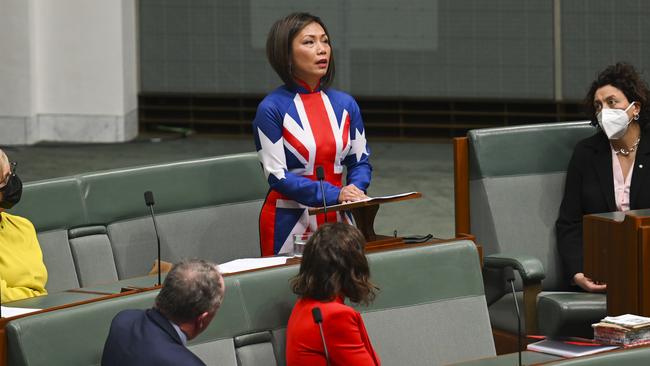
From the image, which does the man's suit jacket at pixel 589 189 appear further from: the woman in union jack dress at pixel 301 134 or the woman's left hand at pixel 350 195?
the woman's left hand at pixel 350 195

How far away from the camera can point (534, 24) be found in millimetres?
10188

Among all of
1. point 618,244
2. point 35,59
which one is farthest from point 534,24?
point 618,244

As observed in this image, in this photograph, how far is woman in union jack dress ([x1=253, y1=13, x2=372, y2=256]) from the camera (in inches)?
177

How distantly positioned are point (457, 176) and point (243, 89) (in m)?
5.75

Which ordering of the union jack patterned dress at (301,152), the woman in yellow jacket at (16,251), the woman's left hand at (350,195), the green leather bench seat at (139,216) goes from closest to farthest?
the woman in yellow jacket at (16,251), the woman's left hand at (350,195), the union jack patterned dress at (301,152), the green leather bench seat at (139,216)

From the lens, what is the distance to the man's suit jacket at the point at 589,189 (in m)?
4.95

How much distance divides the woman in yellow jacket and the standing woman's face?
3.44ft

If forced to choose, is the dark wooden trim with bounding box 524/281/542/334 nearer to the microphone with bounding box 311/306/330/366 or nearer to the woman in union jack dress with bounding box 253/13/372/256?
the woman in union jack dress with bounding box 253/13/372/256

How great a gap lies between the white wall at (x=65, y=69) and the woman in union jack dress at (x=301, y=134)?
5720mm

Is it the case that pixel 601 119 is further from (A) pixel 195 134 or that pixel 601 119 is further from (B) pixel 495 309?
(A) pixel 195 134

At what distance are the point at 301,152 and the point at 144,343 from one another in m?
1.62

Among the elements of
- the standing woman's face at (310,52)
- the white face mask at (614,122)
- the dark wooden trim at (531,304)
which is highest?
the standing woman's face at (310,52)

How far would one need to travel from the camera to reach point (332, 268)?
3.50 m

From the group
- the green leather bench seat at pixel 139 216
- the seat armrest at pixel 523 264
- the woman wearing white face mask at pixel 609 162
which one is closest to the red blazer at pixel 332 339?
the seat armrest at pixel 523 264
